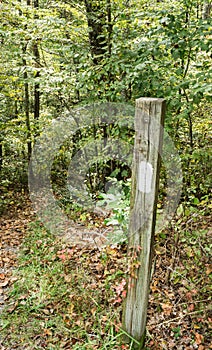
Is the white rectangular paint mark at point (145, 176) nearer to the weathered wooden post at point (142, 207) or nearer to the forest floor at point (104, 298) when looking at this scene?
the weathered wooden post at point (142, 207)

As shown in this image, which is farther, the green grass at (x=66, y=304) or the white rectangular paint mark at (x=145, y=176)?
the green grass at (x=66, y=304)

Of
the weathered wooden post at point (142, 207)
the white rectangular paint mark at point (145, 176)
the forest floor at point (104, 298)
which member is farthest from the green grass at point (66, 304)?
the white rectangular paint mark at point (145, 176)

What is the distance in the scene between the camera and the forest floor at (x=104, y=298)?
2.67m

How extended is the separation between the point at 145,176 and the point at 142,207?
226 mm

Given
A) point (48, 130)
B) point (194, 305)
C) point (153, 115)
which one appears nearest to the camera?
point (153, 115)

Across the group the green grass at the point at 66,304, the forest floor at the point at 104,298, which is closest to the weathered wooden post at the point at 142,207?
the forest floor at the point at 104,298

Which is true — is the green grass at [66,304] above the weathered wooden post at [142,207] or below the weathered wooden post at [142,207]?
below

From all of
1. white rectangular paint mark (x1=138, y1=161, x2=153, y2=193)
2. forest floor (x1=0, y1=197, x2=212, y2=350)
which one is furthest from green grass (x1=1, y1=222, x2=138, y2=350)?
white rectangular paint mark (x1=138, y1=161, x2=153, y2=193)

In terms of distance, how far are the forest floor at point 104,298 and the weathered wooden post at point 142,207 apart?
131 mm

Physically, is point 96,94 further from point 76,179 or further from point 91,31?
point 76,179

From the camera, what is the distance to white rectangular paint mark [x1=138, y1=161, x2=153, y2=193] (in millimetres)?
1975

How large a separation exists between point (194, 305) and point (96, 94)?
3.11 m

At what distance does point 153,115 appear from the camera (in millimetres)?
1869

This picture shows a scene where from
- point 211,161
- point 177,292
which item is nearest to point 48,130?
point 211,161
